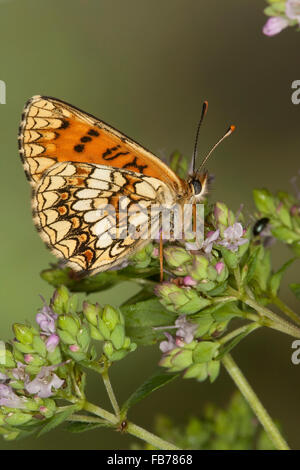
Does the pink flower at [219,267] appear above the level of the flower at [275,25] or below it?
below

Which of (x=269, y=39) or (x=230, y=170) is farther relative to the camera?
(x=269, y=39)

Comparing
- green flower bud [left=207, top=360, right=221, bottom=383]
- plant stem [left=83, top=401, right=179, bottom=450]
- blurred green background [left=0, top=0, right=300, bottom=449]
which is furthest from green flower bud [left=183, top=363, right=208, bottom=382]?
blurred green background [left=0, top=0, right=300, bottom=449]

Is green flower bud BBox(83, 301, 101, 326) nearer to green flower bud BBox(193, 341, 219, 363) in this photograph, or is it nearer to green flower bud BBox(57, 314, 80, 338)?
green flower bud BBox(57, 314, 80, 338)

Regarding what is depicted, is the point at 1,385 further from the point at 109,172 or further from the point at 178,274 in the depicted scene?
the point at 109,172

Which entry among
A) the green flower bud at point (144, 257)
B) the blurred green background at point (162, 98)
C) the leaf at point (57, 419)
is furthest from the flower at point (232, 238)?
the blurred green background at point (162, 98)

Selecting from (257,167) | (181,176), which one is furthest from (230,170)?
(181,176)

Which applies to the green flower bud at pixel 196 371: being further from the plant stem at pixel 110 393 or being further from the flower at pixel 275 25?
the flower at pixel 275 25
